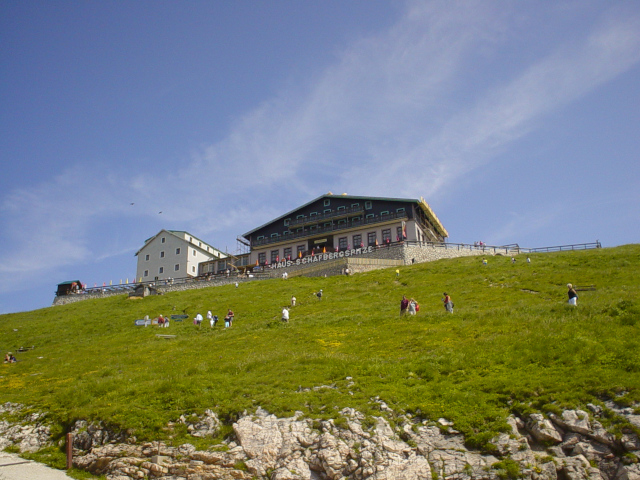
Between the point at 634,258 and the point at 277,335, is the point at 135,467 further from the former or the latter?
the point at 634,258

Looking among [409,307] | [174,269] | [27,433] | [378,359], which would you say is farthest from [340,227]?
[27,433]

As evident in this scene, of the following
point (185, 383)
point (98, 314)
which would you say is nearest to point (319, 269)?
point (98, 314)

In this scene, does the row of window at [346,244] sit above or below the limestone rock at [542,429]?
above

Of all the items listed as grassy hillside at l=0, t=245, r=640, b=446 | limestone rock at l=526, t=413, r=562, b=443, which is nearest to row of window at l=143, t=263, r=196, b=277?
grassy hillside at l=0, t=245, r=640, b=446

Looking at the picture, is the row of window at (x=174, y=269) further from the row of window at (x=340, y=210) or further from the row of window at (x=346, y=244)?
the row of window at (x=340, y=210)

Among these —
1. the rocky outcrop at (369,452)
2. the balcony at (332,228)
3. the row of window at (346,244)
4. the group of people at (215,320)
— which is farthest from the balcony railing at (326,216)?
the rocky outcrop at (369,452)

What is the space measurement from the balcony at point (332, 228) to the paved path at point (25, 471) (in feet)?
187

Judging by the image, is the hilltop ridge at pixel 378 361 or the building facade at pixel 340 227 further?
the building facade at pixel 340 227

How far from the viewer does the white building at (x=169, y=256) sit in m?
88.6

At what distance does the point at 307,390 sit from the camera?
69.5 feet

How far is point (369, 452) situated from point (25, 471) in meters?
11.5

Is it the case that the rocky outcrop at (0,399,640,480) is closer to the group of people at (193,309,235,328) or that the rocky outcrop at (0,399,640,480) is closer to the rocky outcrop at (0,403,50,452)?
the rocky outcrop at (0,403,50,452)

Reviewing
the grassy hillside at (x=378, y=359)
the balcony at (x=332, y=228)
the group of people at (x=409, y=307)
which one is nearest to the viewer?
the grassy hillside at (x=378, y=359)

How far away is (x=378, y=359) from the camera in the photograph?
A: 2378 centimetres
